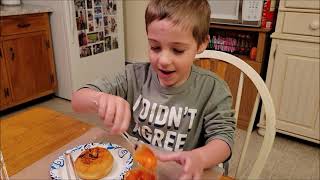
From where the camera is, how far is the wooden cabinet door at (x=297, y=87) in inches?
70.7

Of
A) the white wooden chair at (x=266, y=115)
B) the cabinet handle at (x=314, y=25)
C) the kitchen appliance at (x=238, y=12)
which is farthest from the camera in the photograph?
the kitchen appliance at (x=238, y=12)

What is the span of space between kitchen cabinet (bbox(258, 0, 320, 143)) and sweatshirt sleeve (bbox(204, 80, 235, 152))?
1183 millimetres

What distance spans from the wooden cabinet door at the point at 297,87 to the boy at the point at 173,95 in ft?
3.89

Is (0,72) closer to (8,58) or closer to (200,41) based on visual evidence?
(8,58)

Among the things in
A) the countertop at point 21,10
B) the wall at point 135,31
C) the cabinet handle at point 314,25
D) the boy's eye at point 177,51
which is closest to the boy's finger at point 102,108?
the boy's eye at point 177,51

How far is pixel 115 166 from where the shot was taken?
64 cm

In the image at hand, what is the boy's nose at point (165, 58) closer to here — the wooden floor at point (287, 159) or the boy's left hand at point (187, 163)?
the boy's left hand at point (187, 163)

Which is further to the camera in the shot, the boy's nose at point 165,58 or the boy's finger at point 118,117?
the boy's nose at point 165,58

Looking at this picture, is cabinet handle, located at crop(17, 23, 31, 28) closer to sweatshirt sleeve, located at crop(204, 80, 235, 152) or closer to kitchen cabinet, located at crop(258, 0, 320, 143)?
kitchen cabinet, located at crop(258, 0, 320, 143)

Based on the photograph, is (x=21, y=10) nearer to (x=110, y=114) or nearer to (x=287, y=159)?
(x=110, y=114)

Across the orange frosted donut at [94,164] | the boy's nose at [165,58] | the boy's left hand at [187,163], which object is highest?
the boy's nose at [165,58]

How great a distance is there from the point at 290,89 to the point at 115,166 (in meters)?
1.59

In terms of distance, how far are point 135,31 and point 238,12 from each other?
4.50ft

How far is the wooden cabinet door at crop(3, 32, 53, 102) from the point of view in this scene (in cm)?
231
